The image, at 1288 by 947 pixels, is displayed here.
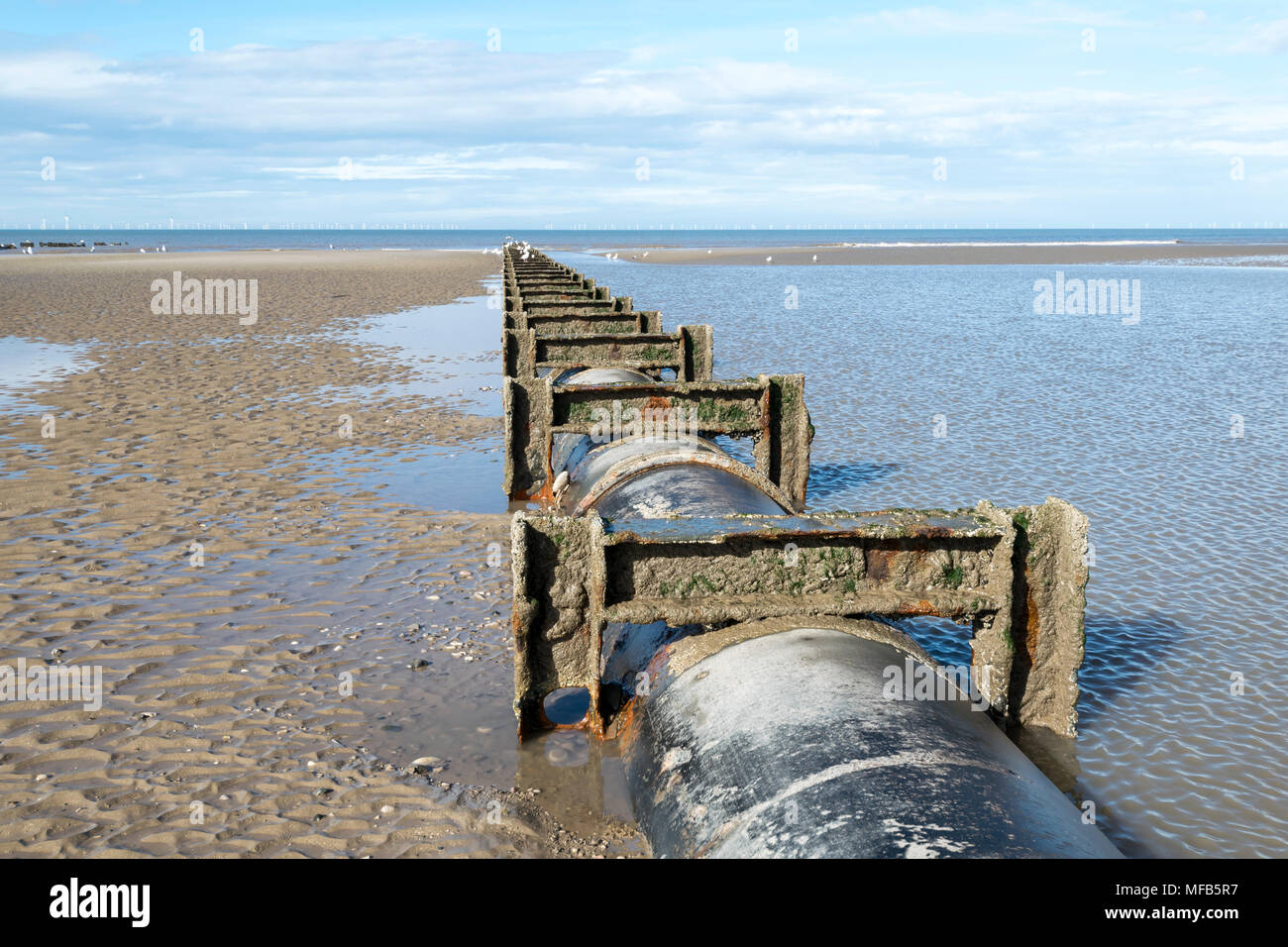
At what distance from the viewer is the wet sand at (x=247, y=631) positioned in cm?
460

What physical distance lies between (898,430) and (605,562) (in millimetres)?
10297

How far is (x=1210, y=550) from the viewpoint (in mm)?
8367

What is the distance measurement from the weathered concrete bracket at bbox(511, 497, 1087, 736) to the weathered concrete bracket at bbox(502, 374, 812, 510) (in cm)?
370

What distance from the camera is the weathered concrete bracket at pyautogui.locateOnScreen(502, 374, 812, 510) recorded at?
7977mm

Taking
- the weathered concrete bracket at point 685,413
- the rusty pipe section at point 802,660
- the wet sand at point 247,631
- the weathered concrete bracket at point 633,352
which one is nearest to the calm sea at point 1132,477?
the rusty pipe section at point 802,660

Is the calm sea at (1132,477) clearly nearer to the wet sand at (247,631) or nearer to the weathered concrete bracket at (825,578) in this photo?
the weathered concrete bracket at (825,578)

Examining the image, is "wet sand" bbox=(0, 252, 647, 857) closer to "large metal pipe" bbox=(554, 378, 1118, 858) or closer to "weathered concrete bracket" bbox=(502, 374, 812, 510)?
"large metal pipe" bbox=(554, 378, 1118, 858)

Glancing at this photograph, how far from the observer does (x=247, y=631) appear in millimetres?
6867

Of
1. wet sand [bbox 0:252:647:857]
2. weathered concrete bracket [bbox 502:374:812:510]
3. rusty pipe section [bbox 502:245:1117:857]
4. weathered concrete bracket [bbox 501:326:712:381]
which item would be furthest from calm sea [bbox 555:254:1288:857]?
wet sand [bbox 0:252:647:857]

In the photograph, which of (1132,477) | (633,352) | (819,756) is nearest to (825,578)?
(819,756)

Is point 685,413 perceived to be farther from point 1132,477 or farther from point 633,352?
point 1132,477

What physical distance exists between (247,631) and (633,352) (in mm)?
5631
